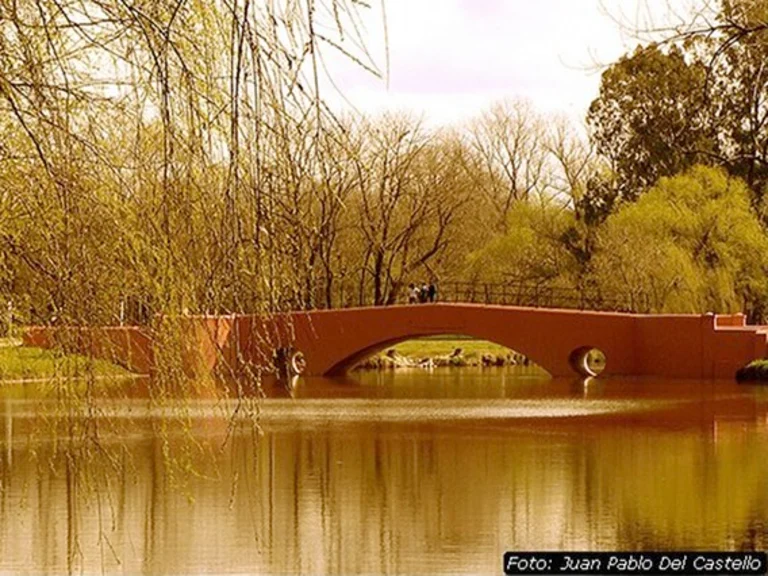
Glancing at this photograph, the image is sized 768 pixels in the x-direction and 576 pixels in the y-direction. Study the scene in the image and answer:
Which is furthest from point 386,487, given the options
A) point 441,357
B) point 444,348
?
point 444,348

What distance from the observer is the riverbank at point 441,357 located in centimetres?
4169

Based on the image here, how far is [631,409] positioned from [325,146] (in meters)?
22.4

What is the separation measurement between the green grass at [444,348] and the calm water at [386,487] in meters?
14.9

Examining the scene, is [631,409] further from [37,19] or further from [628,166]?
[37,19]

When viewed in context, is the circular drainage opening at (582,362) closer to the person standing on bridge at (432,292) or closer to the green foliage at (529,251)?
the green foliage at (529,251)

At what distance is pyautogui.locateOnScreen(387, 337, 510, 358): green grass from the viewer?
139 feet

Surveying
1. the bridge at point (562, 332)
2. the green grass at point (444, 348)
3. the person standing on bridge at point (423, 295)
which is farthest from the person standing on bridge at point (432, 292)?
the green grass at point (444, 348)

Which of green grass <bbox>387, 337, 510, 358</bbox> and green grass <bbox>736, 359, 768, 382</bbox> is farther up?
green grass <bbox>387, 337, 510, 358</bbox>

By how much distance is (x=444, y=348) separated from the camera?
43062 mm

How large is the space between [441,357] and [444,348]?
114 centimetres

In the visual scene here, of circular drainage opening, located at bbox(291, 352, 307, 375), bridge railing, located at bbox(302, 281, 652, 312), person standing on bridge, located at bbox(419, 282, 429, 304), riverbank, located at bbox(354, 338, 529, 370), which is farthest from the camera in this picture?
riverbank, located at bbox(354, 338, 529, 370)

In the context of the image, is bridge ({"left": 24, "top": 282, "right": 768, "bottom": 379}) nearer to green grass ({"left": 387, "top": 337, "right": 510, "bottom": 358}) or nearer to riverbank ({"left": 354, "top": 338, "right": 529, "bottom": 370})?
riverbank ({"left": 354, "top": 338, "right": 529, "bottom": 370})

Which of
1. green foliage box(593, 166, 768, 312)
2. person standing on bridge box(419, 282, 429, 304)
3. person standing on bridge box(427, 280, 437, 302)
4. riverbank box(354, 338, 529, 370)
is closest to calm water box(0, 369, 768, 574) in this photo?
green foliage box(593, 166, 768, 312)

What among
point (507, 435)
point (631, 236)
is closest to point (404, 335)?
point (631, 236)
